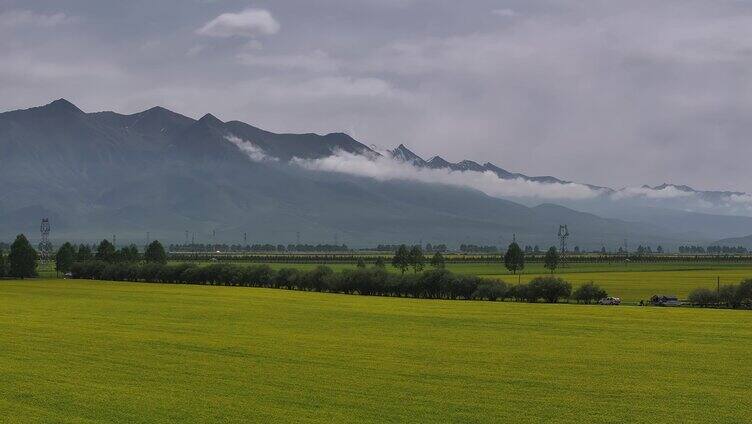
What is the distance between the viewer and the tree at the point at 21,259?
161250 millimetres

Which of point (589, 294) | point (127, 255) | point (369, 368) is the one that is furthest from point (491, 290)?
point (127, 255)

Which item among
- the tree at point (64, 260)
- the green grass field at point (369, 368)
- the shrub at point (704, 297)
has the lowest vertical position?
the green grass field at point (369, 368)

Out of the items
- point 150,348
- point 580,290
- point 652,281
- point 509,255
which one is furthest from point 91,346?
point 509,255

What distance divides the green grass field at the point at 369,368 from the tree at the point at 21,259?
99.1 m

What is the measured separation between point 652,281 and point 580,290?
1899 inches

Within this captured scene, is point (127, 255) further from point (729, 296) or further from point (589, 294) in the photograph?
point (729, 296)

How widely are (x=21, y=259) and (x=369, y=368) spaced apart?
141 m

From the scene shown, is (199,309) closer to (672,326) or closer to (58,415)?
(672,326)

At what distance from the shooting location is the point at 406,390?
33.1 m

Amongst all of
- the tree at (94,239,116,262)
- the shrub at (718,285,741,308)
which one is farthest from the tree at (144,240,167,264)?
the shrub at (718,285,741,308)

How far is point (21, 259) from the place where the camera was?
161 meters

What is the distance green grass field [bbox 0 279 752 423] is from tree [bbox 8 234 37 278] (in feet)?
325

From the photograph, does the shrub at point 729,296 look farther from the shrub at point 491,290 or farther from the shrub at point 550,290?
the shrub at point 491,290

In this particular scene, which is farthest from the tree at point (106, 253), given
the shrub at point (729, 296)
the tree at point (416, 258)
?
the shrub at point (729, 296)
